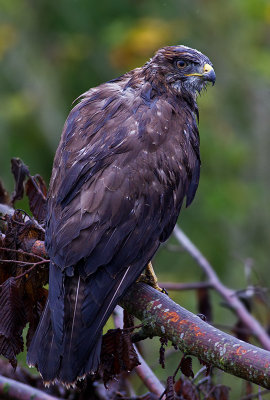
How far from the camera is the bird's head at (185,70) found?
4.34 metres

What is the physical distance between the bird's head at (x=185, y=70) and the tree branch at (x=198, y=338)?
1.46 m

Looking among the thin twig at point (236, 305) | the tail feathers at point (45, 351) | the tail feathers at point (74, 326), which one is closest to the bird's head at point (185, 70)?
the thin twig at point (236, 305)

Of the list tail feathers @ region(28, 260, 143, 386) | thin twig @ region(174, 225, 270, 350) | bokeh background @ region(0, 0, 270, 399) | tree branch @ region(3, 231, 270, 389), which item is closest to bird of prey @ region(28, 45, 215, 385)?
tail feathers @ region(28, 260, 143, 386)

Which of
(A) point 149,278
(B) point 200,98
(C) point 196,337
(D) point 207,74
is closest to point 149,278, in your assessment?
(A) point 149,278

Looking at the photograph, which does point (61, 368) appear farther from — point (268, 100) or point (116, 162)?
point (268, 100)

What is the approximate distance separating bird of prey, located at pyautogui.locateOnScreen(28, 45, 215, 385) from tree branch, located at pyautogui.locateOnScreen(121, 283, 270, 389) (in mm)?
122

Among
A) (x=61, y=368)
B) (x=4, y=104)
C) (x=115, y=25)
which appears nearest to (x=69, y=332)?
(x=61, y=368)

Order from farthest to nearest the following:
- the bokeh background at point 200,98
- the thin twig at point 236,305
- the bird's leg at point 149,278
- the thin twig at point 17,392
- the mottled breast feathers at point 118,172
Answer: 1. the bokeh background at point 200,98
2. the thin twig at point 236,305
3. the bird's leg at point 149,278
4. the mottled breast feathers at point 118,172
5. the thin twig at point 17,392

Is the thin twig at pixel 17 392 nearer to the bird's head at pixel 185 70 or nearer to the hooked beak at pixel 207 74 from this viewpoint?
the bird's head at pixel 185 70

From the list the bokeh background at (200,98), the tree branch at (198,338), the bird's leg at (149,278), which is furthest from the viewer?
the bokeh background at (200,98)

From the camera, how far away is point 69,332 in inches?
124

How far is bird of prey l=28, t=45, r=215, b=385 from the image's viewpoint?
10.4ft

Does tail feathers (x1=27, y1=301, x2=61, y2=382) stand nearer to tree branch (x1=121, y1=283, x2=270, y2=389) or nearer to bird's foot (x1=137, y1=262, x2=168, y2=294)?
tree branch (x1=121, y1=283, x2=270, y2=389)

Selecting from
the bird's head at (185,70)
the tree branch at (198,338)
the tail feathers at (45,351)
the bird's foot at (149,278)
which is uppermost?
the bird's head at (185,70)
